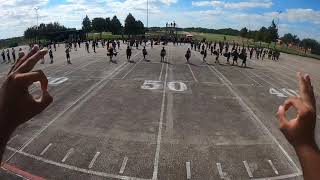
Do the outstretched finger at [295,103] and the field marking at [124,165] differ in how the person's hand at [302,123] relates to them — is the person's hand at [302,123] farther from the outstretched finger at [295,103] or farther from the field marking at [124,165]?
the field marking at [124,165]

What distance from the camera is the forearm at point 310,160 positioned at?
6.86 feet

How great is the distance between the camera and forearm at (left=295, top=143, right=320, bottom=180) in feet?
6.86

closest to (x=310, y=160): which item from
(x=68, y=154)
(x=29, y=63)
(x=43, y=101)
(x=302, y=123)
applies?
(x=302, y=123)

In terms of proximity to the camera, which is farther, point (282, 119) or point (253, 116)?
point (253, 116)

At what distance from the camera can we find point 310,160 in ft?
7.00

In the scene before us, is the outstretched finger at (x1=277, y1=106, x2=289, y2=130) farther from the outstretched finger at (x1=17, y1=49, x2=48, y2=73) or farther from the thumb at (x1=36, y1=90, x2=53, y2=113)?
the outstretched finger at (x1=17, y1=49, x2=48, y2=73)

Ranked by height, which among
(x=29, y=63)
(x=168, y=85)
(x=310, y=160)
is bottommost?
(x=168, y=85)

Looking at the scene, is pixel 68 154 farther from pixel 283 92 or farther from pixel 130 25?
pixel 130 25

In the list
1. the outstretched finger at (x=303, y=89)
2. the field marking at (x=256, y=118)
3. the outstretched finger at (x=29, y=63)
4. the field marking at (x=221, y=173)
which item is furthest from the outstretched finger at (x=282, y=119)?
the field marking at (x=256, y=118)

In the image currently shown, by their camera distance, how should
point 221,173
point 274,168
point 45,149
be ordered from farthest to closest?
point 45,149, point 274,168, point 221,173

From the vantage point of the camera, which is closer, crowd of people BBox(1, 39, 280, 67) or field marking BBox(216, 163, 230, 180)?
field marking BBox(216, 163, 230, 180)

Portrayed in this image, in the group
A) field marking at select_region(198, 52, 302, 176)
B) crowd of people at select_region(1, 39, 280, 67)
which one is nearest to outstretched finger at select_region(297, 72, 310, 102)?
field marking at select_region(198, 52, 302, 176)

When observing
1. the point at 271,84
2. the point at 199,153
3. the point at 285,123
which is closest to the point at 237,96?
the point at 271,84

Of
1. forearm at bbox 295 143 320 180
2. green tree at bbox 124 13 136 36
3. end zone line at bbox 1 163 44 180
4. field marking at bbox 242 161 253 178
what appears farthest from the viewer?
green tree at bbox 124 13 136 36
